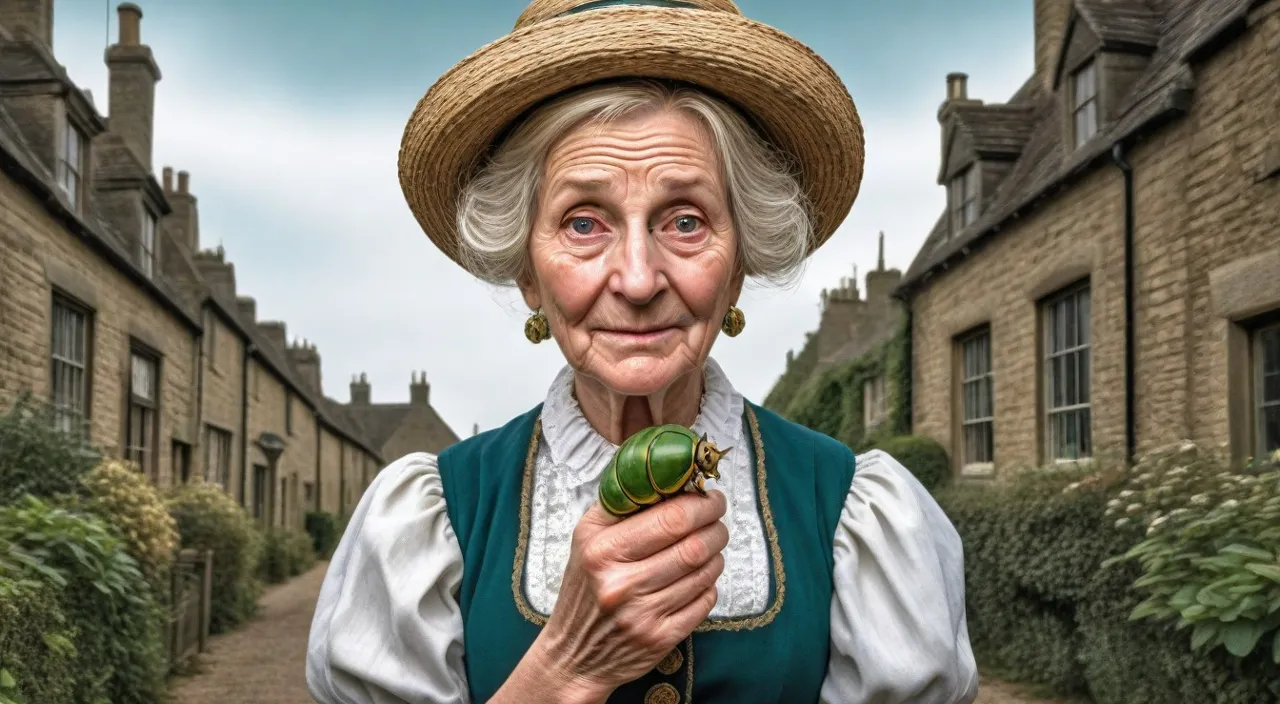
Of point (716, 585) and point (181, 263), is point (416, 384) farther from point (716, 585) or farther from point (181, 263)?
point (716, 585)

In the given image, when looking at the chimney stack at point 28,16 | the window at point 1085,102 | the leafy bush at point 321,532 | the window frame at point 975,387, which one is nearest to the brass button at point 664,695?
the window at point 1085,102

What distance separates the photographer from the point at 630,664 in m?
1.68

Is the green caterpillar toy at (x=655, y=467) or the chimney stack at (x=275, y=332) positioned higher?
the chimney stack at (x=275, y=332)

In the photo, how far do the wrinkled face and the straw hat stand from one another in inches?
4.2

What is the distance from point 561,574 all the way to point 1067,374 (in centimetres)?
994

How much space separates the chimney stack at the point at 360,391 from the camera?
2029 inches

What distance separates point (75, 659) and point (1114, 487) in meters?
6.87

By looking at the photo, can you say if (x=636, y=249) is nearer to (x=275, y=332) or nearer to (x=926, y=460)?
(x=926, y=460)

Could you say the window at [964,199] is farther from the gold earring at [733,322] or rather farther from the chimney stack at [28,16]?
the gold earring at [733,322]

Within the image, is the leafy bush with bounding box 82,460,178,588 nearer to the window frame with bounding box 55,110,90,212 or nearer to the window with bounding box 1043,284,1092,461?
the window frame with bounding box 55,110,90,212

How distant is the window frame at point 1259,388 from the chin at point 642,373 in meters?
6.99

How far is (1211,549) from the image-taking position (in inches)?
221

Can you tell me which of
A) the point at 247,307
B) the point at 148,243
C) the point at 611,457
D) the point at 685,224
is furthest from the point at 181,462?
the point at 685,224

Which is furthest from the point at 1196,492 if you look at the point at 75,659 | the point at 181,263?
the point at 181,263
